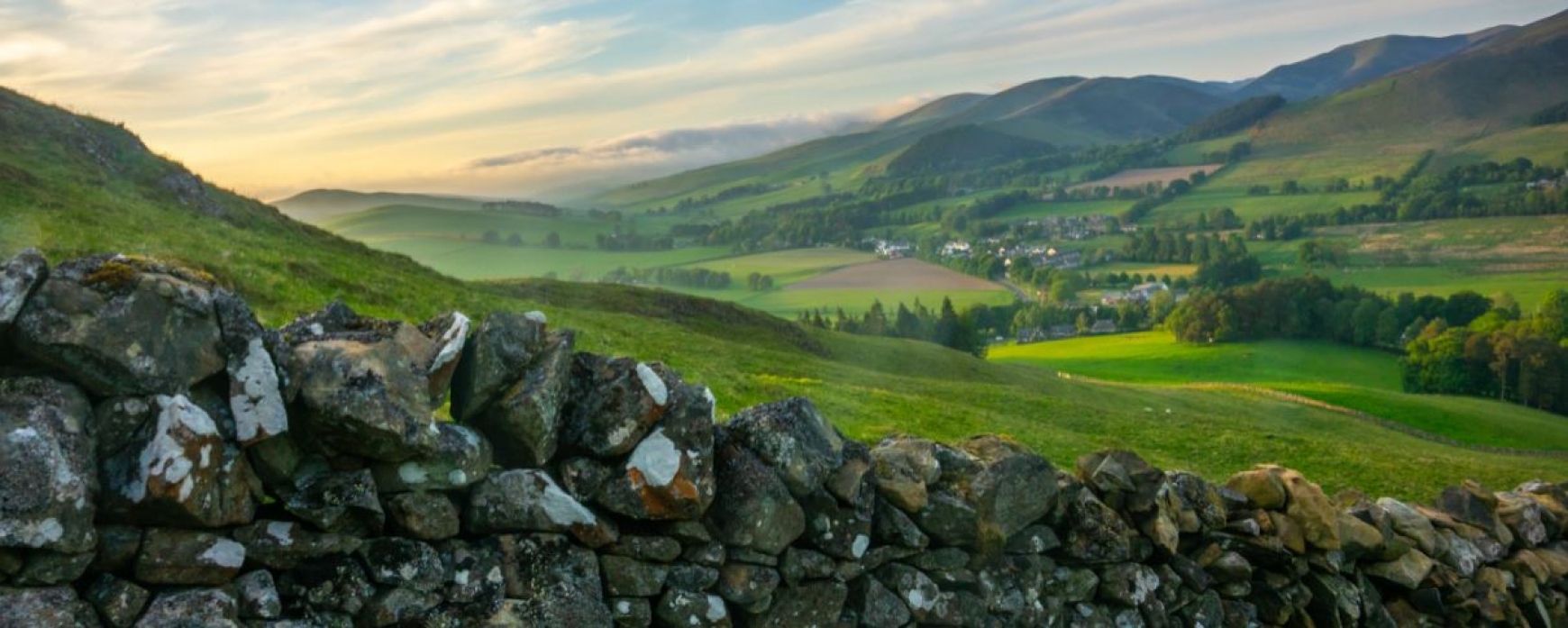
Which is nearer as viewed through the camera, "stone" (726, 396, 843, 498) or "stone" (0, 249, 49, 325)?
"stone" (0, 249, 49, 325)

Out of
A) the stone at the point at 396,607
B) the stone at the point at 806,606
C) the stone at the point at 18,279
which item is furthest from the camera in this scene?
the stone at the point at 806,606

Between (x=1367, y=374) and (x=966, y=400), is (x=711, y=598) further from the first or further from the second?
(x=1367, y=374)

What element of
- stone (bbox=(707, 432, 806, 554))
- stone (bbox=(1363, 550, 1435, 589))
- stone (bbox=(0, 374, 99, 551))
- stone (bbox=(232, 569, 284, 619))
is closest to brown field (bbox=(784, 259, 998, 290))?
stone (bbox=(1363, 550, 1435, 589))

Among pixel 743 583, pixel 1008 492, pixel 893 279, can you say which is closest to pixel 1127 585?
pixel 1008 492

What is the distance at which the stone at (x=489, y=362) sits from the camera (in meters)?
5.38

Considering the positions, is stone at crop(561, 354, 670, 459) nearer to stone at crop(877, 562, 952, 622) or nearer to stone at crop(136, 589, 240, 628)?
stone at crop(136, 589, 240, 628)

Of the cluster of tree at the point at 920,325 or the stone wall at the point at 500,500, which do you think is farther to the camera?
the cluster of tree at the point at 920,325

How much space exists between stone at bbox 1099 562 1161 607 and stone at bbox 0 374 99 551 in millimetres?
6896

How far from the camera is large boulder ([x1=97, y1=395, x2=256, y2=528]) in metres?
4.16

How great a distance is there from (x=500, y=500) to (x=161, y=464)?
1.66m

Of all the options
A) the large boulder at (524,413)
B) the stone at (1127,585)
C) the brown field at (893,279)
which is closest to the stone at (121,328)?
the large boulder at (524,413)

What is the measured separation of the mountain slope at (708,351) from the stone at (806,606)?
10.2m

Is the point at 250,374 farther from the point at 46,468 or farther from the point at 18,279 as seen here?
the point at 18,279

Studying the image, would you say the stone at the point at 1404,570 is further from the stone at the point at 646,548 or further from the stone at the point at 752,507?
the stone at the point at 646,548
